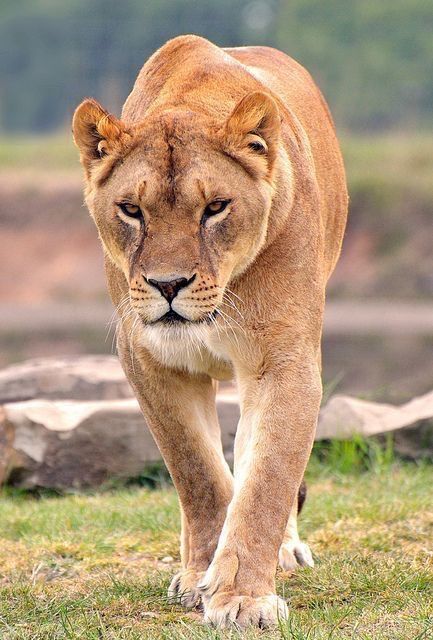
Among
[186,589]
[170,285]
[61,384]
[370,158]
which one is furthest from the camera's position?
[370,158]

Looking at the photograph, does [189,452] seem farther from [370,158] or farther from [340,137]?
[340,137]

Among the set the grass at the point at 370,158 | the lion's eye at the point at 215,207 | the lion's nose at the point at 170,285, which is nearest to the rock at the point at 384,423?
the lion's eye at the point at 215,207

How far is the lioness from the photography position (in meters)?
3.60

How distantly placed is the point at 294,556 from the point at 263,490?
2.55ft

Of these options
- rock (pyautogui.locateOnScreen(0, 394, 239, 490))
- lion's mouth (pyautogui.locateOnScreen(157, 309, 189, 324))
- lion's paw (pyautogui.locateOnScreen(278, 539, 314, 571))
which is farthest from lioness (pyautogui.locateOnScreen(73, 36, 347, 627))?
rock (pyautogui.locateOnScreen(0, 394, 239, 490))

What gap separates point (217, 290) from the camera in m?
Answer: 3.60

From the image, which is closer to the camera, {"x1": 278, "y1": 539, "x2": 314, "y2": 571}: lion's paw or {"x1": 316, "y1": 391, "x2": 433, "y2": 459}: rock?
{"x1": 278, "y1": 539, "x2": 314, "y2": 571}: lion's paw

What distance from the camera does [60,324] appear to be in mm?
21797

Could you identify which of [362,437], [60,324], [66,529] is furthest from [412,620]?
[60,324]

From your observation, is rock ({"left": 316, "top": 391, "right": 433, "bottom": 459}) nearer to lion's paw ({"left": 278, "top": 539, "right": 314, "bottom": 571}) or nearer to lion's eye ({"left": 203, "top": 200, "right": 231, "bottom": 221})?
lion's paw ({"left": 278, "top": 539, "right": 314, "bottom": 571})

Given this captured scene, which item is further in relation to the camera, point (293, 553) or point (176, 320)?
point (293, 553)

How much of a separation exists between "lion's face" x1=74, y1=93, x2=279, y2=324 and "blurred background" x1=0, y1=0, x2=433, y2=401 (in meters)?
0.71

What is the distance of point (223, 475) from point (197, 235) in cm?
86

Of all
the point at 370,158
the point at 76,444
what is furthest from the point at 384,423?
the point at 370,158
